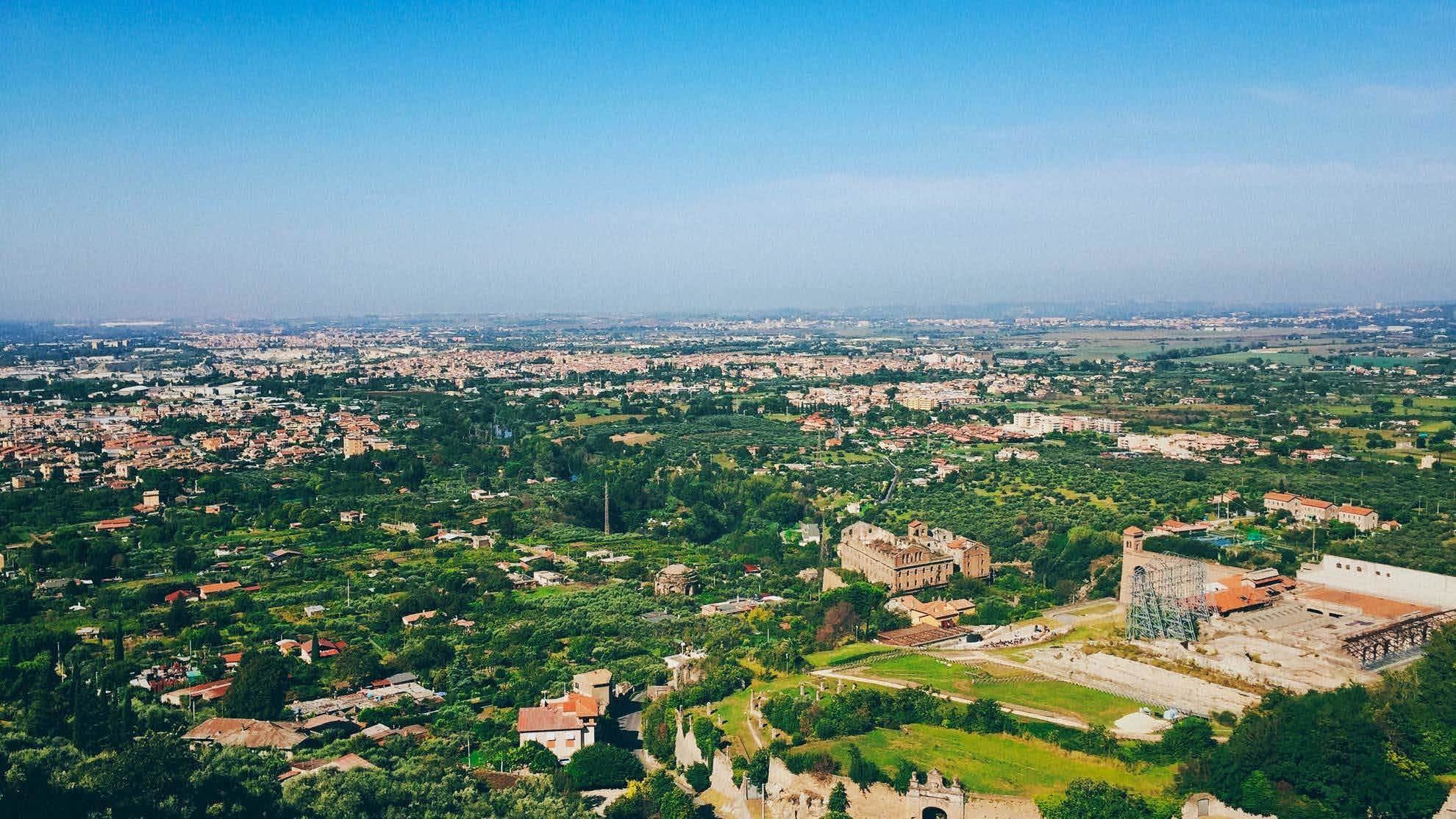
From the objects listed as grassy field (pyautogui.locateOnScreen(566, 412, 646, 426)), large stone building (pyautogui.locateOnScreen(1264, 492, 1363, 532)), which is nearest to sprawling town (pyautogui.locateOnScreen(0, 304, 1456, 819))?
large stone building (pyautogui.locateOnScreen(1264, 492, 1363, 532))

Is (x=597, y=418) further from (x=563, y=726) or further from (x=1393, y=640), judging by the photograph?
→ (x=1393, y=640)

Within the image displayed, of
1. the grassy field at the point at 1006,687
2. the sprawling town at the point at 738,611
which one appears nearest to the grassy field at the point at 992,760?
the sprawling town at the point at 738,611

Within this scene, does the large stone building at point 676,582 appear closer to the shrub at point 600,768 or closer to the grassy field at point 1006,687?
the grassy field at point 1006,687

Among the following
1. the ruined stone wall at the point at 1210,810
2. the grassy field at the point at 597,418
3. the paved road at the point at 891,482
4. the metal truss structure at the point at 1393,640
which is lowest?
the paved road at the point at 891,482

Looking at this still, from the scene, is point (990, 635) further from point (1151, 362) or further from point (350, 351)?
point (350, 351)

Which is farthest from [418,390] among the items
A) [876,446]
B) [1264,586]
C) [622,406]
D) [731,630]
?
[1264,586]

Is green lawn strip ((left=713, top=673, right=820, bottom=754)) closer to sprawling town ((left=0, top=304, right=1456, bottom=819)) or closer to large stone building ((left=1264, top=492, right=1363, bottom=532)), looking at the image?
Answer: sprawling town ((left=0, top=304, right=1456, bottom=819))

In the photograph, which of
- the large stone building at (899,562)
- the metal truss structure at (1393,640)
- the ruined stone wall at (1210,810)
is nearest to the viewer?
the ruined stone wall at (1210,810)
